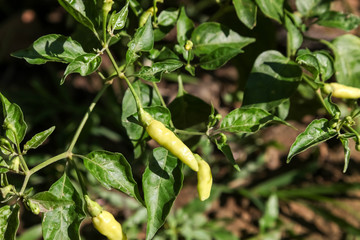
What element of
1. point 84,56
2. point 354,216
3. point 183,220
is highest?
point 84,56

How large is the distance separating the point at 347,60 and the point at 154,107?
0.66m

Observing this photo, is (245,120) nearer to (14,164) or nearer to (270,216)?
(14,164)

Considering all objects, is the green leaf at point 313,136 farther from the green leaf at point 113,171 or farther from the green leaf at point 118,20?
the green leaf at point 118,20

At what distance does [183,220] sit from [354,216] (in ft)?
3.33

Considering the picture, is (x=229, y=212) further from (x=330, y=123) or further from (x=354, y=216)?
(x=330, y=123)

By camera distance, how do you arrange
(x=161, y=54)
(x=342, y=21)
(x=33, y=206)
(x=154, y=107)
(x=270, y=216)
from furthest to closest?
(x=270, y=216) < (x=342, y=21) < (x=161, y=54) < (x=154, y=107) < (x=33, y=206)

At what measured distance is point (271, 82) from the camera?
116 cm

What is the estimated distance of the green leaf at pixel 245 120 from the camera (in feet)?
3.35

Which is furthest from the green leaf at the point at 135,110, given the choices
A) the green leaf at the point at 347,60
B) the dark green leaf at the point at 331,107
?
the green leaf at the point at 347,60

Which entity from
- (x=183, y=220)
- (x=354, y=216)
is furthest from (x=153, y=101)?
(x=354, y=216)

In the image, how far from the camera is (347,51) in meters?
1.31

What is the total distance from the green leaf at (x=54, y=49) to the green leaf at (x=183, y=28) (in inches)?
12.1

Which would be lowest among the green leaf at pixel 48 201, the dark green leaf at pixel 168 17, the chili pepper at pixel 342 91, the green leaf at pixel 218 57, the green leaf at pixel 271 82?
the chili pepper at pixel 342 91

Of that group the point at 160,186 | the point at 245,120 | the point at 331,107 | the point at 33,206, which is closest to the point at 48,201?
the point at 33,206
